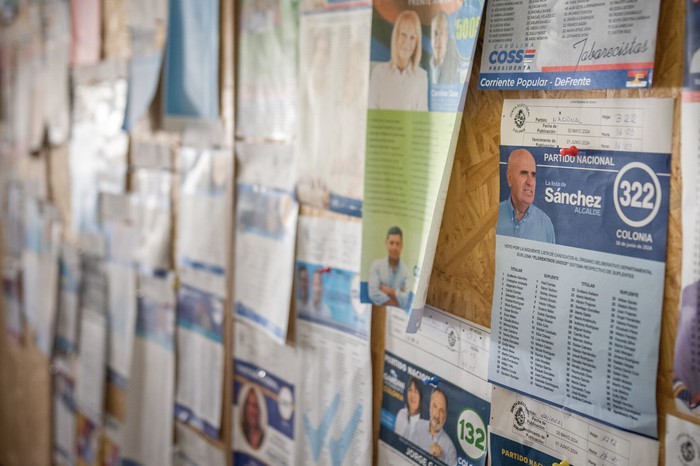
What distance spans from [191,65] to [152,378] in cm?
94

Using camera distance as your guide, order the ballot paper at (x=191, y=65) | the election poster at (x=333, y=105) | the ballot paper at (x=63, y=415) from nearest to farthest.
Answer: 1. the election poster at (x=333, y=105)
2. the ballot paper at (x=191, y=65)
3. the ballot paper at (x=63, y=415)

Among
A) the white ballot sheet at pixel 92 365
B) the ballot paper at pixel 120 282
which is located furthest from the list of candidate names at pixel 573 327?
the white ballot sheet at pixel 92 365

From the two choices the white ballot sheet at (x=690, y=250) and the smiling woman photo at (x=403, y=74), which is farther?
the smiling woman photo at (x=403, y=74)

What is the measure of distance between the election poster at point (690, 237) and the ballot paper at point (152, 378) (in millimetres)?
1476

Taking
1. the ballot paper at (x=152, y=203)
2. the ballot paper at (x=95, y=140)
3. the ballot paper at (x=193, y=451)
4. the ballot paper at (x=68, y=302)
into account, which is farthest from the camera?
the ballot paper at (x=68, y=302)

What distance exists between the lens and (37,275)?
2.82m

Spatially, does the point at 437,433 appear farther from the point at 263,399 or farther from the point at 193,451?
the point at 193,451

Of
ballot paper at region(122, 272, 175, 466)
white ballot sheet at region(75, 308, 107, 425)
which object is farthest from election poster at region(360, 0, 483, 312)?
white ballot sheet at region(75, 308, 107, 425)

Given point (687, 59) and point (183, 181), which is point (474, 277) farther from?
point (183, 181)

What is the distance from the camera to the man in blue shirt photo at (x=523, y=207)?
3.14 feet

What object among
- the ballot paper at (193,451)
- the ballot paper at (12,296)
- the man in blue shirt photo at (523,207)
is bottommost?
the ballot paper at (193,451)

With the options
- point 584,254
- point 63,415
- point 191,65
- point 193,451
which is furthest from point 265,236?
point 63,415

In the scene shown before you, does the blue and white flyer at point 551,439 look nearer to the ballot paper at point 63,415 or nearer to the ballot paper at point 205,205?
the ballot paper at point 205,205

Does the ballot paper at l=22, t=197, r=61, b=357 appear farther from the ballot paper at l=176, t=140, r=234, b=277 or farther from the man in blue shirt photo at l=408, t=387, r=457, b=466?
the man in blue shirt photo at l=408, t=387, r=457, b=466
